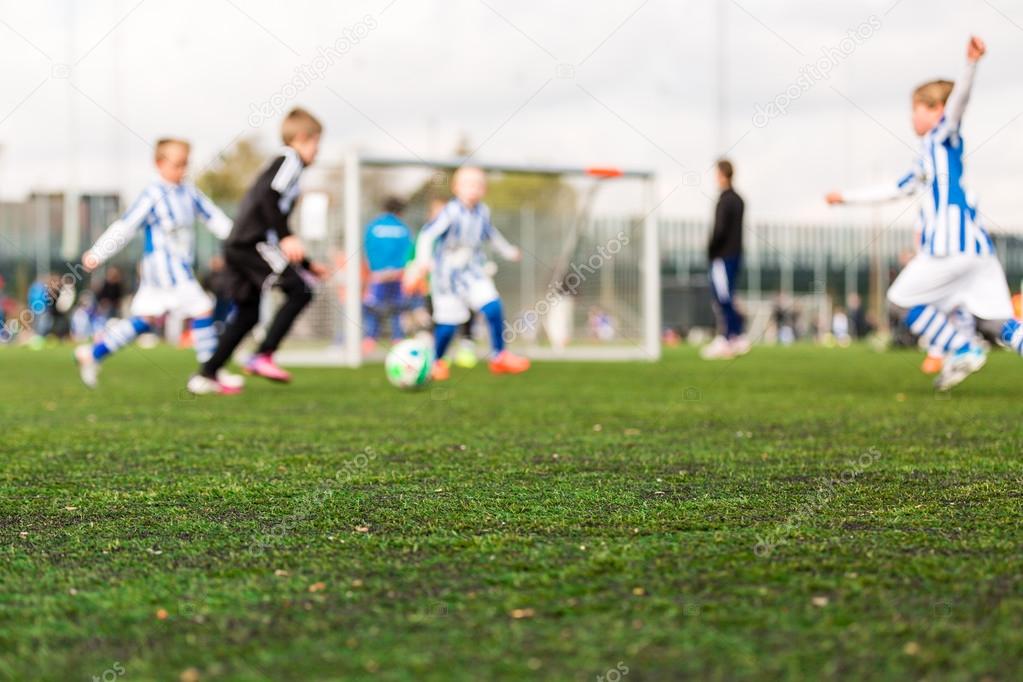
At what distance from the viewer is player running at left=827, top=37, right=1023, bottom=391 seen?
21.0 ft

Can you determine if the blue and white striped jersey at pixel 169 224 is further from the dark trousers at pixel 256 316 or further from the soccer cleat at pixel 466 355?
the soccer cleat at pixel 466 355

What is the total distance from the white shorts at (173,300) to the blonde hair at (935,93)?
16.1 ft

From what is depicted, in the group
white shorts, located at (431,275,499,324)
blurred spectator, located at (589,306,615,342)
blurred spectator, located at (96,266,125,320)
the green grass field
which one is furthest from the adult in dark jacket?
blurred spectator, located at (96,266,125,320)

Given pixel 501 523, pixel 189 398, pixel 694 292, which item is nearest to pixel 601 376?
pixel 189 398

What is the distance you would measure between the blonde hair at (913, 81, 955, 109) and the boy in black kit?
385cm

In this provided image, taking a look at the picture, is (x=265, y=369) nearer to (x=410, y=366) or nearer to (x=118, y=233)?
(x=410, y=366)

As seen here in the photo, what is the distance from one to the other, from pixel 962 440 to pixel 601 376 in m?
5.64

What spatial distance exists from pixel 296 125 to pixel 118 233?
139cm

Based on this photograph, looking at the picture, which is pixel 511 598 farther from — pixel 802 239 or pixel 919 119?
pixel 802 239

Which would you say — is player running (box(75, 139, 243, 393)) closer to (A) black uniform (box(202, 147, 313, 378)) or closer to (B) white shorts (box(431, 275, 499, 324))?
(A) black uniform (box(202, 147, 313, 378))

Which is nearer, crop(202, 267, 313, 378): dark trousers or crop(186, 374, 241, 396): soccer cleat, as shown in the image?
crop(202, 267, 313, 378): dark trousers

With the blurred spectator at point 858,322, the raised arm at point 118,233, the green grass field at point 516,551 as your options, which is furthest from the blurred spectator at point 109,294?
the blurred spectator at point 858,322

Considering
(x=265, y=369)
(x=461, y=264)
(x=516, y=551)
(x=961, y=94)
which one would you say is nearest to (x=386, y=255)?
(x=461, y=264)

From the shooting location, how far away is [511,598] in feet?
6.86
